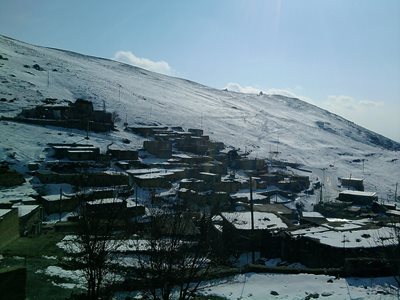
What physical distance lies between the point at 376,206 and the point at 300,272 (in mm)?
24808

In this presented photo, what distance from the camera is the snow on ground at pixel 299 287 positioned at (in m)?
13.1

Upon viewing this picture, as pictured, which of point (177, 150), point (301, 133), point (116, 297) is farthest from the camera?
point (301, 133)

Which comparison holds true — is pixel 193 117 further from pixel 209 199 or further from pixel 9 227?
pixel 9 227

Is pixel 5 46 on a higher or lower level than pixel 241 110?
higher

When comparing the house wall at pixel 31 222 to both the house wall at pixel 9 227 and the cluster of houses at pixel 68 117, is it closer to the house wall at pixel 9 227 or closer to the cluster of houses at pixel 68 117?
the house wall at pixel 9 227

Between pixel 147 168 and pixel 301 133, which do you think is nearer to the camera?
pixel 147 168

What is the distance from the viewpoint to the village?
60.3 ft

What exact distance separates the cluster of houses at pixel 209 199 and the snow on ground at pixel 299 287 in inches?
51.4

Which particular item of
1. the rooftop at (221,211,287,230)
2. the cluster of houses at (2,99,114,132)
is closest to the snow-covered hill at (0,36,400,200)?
the cluster of houses at (2,99,114,132)

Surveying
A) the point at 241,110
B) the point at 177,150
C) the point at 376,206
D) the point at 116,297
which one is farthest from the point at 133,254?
the point at 241,110

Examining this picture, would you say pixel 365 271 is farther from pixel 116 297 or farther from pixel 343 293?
pixel 116 297

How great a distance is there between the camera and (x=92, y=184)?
116 ft

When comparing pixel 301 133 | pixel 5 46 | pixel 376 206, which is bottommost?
pixel 376 206

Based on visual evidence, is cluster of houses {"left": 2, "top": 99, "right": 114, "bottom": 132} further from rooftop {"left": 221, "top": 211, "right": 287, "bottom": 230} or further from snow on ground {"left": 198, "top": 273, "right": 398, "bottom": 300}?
snow on ground {"left": 198, "top": 273, "right": 398, "bottom": 300}
